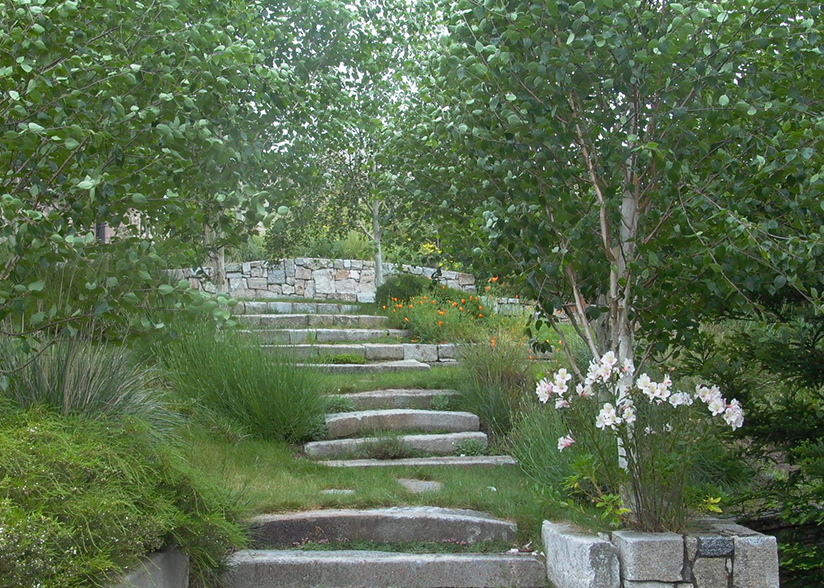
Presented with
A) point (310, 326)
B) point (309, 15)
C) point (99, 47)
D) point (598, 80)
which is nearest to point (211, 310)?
point (99, 47)

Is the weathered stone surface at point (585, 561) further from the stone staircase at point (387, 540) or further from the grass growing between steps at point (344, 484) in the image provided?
the grass growing between steps at point (344, 484)

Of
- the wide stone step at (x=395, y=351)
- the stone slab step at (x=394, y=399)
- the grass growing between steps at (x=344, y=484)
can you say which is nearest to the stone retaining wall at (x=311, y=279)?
the wide stone step at (x=395, y=351)

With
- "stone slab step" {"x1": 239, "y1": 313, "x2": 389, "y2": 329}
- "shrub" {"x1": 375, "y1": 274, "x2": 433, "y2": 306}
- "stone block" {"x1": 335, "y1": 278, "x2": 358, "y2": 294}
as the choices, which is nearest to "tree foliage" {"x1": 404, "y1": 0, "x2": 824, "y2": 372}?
"stone slab step" {"x1": 239, "y1": 313, "x2": 389, "y2": 329}

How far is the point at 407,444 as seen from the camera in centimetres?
608

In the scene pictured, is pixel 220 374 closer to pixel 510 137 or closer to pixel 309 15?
pixel 510 137

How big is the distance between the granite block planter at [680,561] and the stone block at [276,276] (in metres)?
12.9

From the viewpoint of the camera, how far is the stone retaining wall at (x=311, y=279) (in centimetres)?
1572

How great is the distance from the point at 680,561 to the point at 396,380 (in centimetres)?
448

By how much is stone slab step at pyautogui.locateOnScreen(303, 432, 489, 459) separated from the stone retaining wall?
30.0ft

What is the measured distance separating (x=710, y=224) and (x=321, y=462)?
3217 mm

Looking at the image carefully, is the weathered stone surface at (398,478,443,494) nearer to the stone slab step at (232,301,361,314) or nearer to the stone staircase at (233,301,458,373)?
the stone staircase at (233,301,458,373)

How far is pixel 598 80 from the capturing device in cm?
391

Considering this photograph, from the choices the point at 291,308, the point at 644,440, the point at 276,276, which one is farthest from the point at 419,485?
the point at 276,276

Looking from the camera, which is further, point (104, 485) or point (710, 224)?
point (710, 224)
